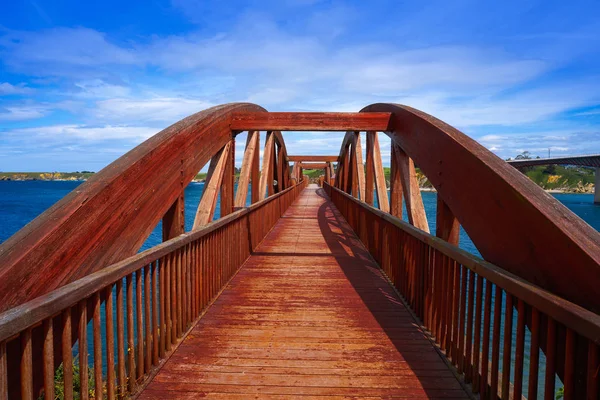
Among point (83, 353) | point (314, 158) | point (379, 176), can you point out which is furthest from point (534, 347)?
point (314, 158)

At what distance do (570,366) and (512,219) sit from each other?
1.17m

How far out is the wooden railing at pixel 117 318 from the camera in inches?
67.1

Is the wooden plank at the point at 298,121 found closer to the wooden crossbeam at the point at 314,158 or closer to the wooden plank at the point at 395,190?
the wooden plank at the point at 395,190

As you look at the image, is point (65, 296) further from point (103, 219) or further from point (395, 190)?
point (395, 190)

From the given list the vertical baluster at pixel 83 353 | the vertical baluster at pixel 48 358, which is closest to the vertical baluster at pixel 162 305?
the vertical baluster at pixel 83 353

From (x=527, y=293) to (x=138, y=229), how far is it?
9.79 ft

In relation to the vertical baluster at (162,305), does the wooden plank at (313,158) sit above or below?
above

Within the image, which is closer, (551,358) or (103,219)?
(551,358)

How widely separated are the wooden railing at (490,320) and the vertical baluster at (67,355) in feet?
6.94

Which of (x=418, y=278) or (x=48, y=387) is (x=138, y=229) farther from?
(x=418, y=278)

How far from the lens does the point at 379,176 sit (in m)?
8.16

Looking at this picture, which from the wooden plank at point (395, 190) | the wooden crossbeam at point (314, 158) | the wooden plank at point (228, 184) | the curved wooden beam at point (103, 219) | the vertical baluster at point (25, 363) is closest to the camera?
the vertical baluster at point (25, 363)

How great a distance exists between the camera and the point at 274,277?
18.9 ft

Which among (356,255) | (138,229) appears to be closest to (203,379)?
(138,229)
